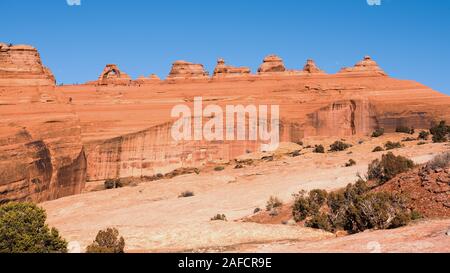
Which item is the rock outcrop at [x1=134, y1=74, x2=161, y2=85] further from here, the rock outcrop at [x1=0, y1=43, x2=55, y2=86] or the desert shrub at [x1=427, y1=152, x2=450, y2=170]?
the desert shrub at [x1=427, y1=152, x2=450, y2=170]

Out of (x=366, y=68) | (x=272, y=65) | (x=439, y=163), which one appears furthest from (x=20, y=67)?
(x=366, y=68)

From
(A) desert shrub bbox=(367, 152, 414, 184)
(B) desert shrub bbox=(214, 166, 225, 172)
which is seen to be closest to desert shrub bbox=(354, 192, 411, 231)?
(A) desert shrub bbox=(367, 152, 414, 184)

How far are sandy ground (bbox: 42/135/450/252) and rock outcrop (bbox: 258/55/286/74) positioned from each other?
27791 millimetres

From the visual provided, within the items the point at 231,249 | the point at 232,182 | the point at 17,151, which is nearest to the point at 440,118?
the point at 232,182

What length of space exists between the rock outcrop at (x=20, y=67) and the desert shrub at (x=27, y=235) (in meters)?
23.2

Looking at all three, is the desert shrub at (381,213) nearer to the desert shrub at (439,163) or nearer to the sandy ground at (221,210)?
the sandy ground at (221,210)

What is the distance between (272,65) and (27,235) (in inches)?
2208

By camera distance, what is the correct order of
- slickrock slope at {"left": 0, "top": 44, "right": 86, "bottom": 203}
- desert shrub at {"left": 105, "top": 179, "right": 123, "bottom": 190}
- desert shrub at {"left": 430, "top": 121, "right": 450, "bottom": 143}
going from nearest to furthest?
slickrock slope at {"left": 0, "top": 44, "right": 86, "bottom": 203}
desert shrub at {"left": 430, "top": 121, "right": 450, "bottom": 143}
desert shrub at {"left": 105, "top": 179, "right": 123, "bottom": 190}

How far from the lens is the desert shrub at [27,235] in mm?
12188

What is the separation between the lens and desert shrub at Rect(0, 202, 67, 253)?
1219 cm

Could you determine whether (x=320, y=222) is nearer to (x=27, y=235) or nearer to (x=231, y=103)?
(x=27, y=235)

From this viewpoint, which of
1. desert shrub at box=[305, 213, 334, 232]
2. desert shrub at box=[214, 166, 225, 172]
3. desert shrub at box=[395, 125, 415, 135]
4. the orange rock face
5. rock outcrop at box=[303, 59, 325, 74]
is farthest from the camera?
rock outcrop at box=[303, 59, 325, 74]

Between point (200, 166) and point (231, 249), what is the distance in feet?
90.5

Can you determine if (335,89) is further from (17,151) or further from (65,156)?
(17,151)
